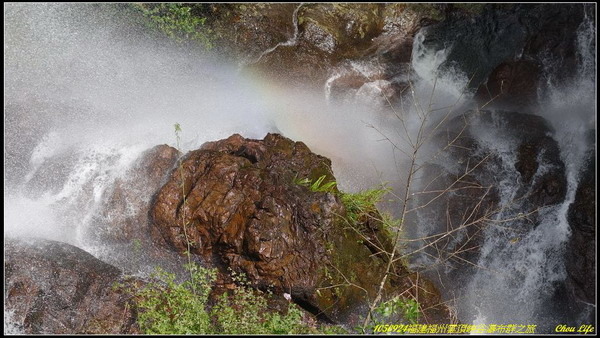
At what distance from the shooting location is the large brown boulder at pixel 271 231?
5086mm

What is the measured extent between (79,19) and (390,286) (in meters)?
7.05

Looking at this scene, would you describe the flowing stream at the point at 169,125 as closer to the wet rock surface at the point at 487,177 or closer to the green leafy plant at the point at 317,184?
the wet rock surface at the point at 487,177

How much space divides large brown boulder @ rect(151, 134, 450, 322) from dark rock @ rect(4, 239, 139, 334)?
93cm

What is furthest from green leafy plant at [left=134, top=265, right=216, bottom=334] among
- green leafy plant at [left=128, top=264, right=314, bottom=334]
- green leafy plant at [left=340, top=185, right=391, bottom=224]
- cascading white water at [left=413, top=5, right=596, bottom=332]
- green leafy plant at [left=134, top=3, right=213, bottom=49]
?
green leafy plant at [left=134, top=3, right=213, bottom=49]

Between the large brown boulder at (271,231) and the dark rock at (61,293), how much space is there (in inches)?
36.8

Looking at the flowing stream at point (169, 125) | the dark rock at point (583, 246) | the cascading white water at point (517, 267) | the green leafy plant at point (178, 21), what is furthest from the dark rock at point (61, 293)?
the dark rock at point (583, 246)

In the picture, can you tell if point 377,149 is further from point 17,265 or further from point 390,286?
point 17,265

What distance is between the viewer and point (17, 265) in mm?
4613

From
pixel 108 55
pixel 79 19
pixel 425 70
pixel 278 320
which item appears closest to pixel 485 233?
→ pixel 425 70

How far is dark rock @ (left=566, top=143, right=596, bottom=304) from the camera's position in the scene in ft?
22.1

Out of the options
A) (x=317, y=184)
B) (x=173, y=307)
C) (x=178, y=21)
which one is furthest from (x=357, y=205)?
Answer: (x=178, y=21)

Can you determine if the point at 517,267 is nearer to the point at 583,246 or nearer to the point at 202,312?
the point at 583,246

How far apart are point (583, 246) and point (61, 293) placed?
25.1 ft

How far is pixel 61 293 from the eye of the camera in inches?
180
